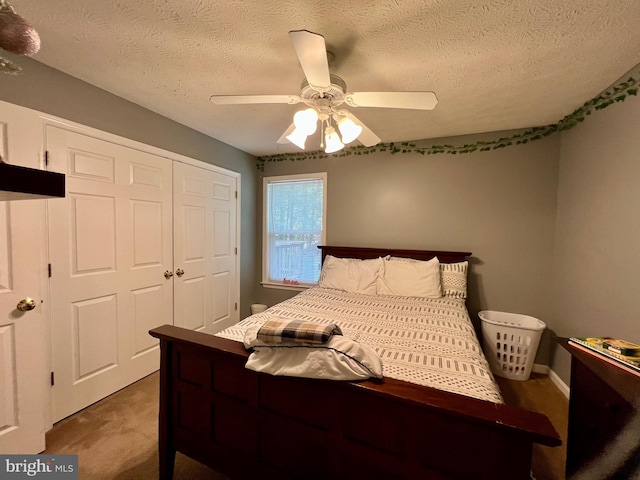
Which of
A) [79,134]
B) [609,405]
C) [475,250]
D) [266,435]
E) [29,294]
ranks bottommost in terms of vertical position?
[266,435]

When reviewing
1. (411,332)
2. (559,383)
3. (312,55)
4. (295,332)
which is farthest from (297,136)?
(559,383)

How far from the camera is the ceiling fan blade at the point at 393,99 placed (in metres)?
1.33

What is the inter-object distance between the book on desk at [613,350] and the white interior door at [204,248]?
290 centimetres

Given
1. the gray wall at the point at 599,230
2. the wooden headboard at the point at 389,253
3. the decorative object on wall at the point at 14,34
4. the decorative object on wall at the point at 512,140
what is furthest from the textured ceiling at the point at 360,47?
the wooden headboard at the point at 389,253

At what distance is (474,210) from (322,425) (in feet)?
8.28

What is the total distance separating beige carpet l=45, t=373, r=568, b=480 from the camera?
147 centimetres

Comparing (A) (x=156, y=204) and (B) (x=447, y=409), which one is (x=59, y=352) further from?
(B) (x=447, y=409)

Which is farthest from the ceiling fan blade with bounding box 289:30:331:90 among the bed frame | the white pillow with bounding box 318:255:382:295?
the white pillow with bounding box 318:255:382:295

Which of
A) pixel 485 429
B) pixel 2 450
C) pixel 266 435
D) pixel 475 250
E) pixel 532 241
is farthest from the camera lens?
pixel 475 250

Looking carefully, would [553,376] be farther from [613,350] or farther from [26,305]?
[26,305]

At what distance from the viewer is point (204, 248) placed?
289cm

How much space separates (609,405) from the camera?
1000 millimetres

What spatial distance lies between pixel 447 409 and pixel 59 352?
2.34 m

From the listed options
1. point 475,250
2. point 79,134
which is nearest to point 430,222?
point 475,250
